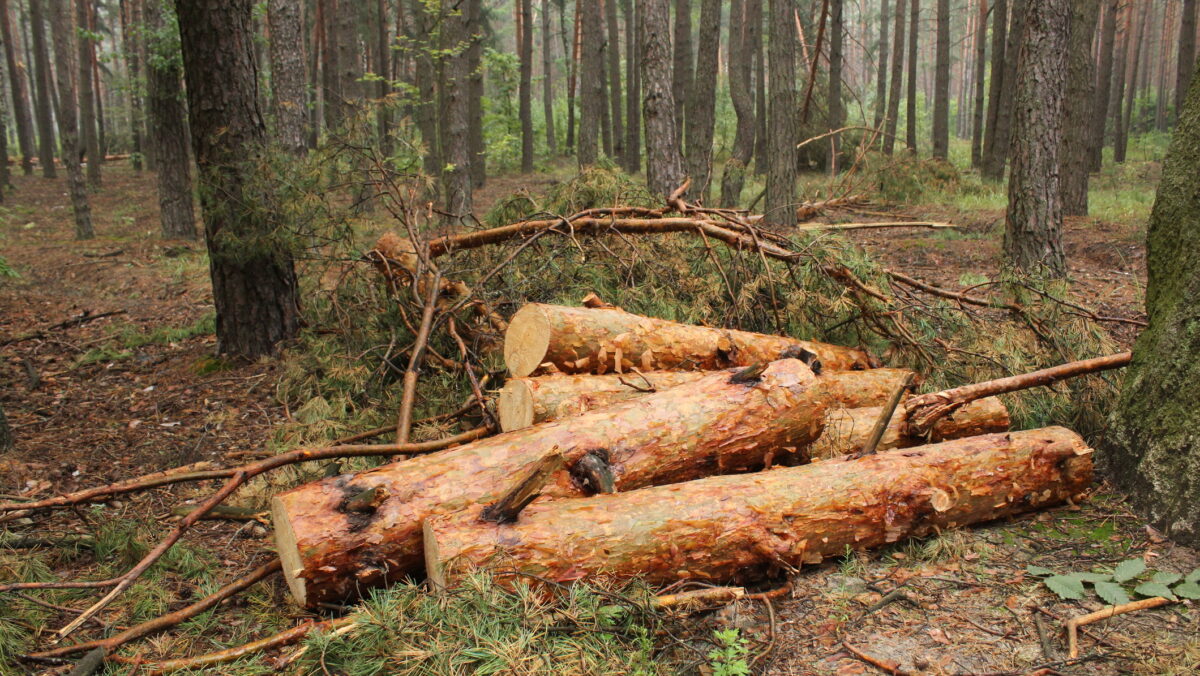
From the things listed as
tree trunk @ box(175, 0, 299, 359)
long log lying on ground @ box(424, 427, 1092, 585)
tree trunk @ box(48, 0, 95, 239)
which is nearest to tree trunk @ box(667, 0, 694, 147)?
tree trunk @ box(175, 0, 299, 359)

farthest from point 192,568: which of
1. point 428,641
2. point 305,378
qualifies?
point 305,378

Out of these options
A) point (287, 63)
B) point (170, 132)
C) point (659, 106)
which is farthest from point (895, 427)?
point (170, 132)

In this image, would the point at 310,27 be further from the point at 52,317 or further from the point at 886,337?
the point at 886,337

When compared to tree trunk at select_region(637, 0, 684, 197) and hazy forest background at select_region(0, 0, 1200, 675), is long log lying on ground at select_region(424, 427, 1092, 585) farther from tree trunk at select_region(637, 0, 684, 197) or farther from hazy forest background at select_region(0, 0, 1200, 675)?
tree trunk at select_region(637, 0, 684, 197)

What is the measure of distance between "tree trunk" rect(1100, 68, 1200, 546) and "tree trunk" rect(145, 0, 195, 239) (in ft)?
40.7

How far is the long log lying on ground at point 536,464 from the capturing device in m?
3.13

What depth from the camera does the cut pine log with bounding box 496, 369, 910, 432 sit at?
407 cm

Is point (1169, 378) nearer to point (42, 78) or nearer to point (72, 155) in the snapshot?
point (72, 155)

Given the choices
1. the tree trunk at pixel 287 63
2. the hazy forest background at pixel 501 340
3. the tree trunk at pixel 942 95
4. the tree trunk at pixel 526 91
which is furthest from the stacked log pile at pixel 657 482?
the tree trunk at pixel 526 91

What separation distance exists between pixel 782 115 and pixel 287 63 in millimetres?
8109

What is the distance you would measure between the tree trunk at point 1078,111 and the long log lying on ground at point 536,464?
10055 mm

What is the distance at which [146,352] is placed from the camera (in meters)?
6.92

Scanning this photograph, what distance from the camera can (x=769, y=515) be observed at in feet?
11.0

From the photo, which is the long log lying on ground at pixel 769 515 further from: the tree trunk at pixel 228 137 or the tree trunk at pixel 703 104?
the tree trunk at pixel 703 104
